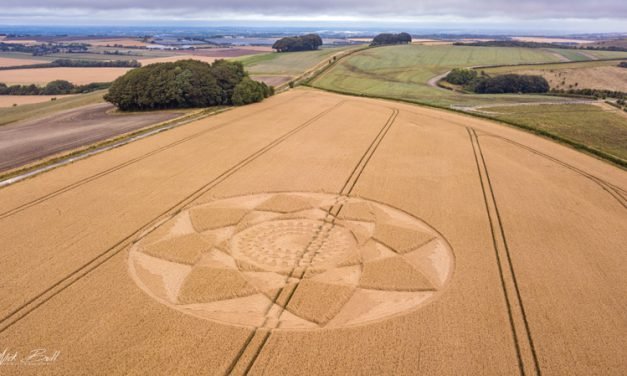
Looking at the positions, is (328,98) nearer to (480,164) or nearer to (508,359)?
(480,164)

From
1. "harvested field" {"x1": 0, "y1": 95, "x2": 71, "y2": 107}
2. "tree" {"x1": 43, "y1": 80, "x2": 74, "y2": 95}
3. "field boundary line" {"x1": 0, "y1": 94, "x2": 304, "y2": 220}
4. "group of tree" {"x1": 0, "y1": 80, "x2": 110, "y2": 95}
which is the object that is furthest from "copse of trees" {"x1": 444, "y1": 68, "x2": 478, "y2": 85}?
"tree" {"x1": 43, "y1": 80, "x2": 74, "y2": 95}

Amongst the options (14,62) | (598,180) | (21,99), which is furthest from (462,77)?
(14,62)

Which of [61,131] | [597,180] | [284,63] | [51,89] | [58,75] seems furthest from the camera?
[284,63]

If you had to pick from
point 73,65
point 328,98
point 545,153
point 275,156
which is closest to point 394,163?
point 275,156

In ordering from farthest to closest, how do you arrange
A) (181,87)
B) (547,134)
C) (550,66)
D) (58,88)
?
(550,66) → (58,88) → (181,87) → (547,134)

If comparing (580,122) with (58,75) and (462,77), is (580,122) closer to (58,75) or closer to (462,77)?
(462,77)

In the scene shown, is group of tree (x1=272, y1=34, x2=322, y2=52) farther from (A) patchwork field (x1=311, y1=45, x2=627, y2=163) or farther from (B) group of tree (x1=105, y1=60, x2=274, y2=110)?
(B) group of tree (x1=105, y1=60, x2=274, y2=110)

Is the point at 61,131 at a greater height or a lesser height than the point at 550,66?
lesser
